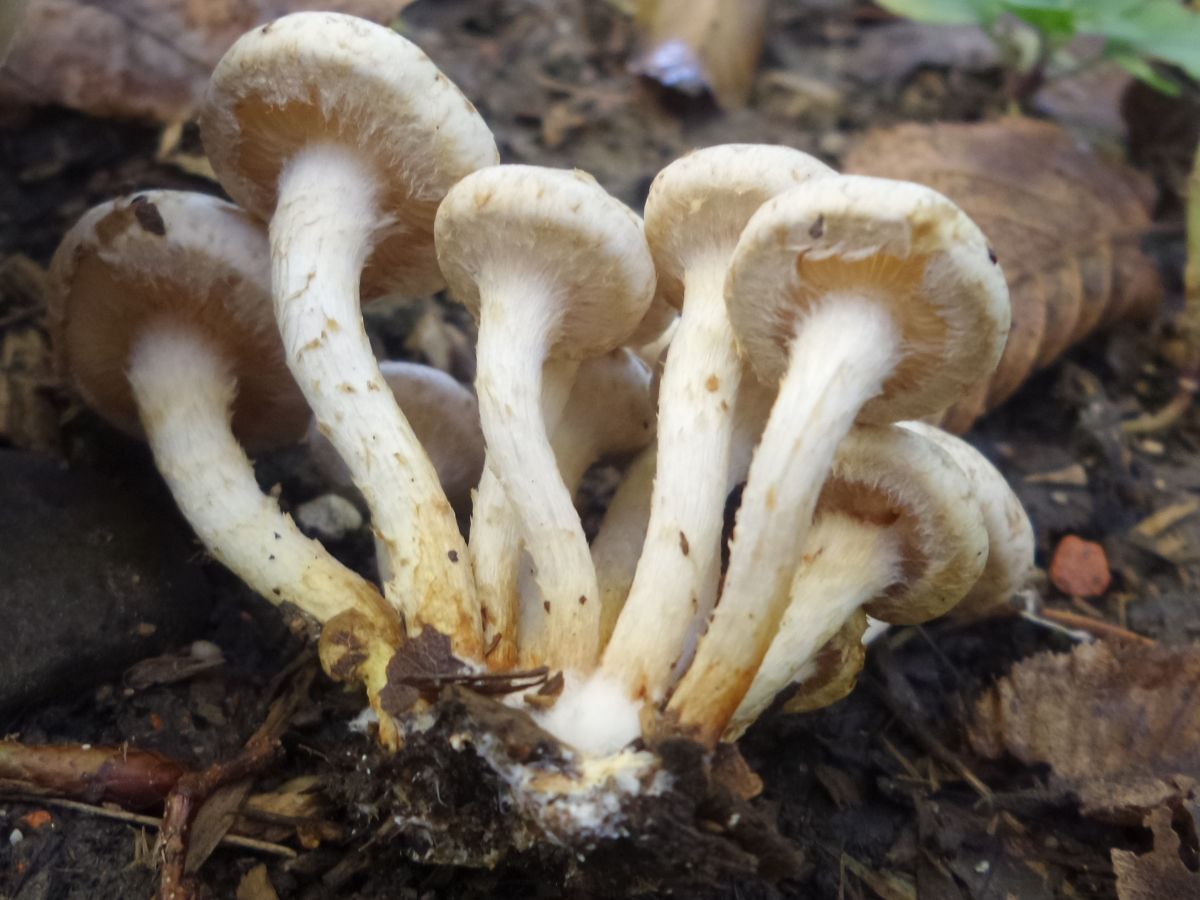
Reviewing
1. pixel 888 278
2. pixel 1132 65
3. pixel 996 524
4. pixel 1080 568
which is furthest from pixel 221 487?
pixel 1132 65

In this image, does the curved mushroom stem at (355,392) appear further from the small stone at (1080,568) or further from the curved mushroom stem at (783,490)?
the small stone at (1080,568)

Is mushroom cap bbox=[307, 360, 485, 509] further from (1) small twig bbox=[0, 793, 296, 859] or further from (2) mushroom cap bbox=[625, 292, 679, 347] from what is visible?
(1) small twig bbox=[0, 793, 296, 859]

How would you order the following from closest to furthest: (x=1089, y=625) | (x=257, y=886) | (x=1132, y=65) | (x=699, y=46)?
(x=257, y=886), (x=1089, y=625), (x=1132, y=65), (x=699, y=46)

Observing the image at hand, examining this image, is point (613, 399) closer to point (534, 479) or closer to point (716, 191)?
point (534, 479)

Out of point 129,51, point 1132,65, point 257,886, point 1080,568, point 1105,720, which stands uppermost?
point 1132,65

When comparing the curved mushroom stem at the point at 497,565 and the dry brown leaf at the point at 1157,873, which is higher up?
the curved mushroom stem at the point at 497,565

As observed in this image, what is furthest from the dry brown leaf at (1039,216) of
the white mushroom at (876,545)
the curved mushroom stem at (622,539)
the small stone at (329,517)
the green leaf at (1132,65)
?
the small stone at (329,517)

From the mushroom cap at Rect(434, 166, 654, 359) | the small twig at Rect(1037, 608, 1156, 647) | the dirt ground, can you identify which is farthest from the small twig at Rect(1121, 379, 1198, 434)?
the mushroom cap at Rect(434, 166, 654, 359)

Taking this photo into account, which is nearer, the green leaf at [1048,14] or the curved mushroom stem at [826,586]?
the curved mushroom stem at [826,586]
